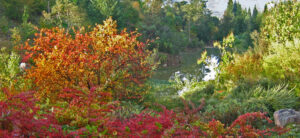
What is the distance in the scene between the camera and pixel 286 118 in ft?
16.1

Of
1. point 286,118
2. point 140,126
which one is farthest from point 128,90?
point 286,118

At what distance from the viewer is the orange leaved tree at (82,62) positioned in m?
4.96

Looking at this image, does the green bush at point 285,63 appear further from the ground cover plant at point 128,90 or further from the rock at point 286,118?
the rock at point 286,118

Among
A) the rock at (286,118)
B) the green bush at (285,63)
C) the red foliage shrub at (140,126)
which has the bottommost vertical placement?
the rock at (286,118)

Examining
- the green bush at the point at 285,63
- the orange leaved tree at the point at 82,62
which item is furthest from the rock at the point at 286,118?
the orange leaved tree at the point at 82,62

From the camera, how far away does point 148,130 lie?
2617 millimetres

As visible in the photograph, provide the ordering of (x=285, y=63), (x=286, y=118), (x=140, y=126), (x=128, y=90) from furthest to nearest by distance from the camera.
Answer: (x=285, y=63)
(x=128, y=90)
(x=286, y=118)
(x=140, y=126)

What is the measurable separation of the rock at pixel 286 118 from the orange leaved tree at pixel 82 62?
3124 millimetres

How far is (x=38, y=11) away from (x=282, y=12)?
19.7 meters

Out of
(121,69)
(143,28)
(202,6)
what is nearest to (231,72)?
(121,69)

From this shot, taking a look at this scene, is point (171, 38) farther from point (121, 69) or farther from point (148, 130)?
point (148, 130)

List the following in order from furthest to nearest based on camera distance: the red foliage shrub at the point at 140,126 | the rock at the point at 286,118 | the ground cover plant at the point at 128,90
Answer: the rock at the point at 286,118
the ground cover plant at the point at 128,90
the red foliage shrub at the point at 140,126

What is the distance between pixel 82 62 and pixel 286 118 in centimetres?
427

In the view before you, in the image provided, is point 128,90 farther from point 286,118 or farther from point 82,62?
point 286,118
